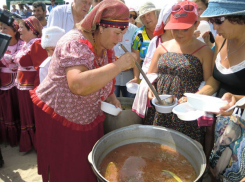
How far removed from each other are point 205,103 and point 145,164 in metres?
0.58

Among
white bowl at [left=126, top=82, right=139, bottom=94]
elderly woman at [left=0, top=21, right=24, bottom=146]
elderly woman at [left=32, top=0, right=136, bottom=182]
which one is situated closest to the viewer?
elderly woman at [left=32, top=0, right=136, bottom=182]

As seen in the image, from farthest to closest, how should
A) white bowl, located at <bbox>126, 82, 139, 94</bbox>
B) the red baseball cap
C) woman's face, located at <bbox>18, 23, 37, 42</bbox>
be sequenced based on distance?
woman's face, located at <bbox>18, 23, 37, 42</bbox> < white bowl, located at <bbox>126, 82, 139, 94</bbox> < the red baseball cap

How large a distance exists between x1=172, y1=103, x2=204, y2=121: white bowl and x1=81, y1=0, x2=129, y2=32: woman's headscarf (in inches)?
28.3

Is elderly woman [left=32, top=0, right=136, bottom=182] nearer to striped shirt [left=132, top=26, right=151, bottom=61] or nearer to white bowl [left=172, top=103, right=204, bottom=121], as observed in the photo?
white bowl [left=172, top=103, right=204, bottom=121]

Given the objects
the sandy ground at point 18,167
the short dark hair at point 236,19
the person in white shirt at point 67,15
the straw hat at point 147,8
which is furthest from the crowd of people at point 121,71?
the sandy ground at point 18,167

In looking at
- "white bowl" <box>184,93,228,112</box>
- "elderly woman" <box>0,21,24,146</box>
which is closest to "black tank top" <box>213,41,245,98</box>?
"white bowl" <box>184,93,228,112</box>

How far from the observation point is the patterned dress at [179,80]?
1.81m

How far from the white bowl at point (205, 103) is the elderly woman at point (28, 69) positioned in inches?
80.1

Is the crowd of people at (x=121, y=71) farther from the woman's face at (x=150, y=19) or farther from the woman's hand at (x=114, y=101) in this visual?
the woman's face at (x=150, y=19)

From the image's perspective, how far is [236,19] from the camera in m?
1.42

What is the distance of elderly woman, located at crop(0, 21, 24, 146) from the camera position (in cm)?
300

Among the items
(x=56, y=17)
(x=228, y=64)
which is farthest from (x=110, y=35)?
(x=56, y=17)

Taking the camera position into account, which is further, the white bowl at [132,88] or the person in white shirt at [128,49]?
the person in white shirt at [128,49]

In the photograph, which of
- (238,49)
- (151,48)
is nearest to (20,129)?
(151,48)
